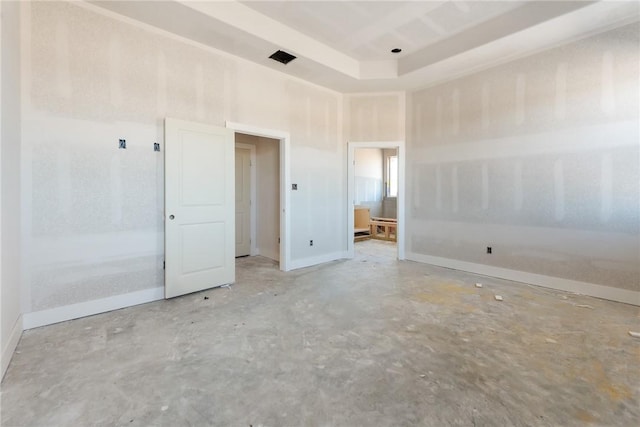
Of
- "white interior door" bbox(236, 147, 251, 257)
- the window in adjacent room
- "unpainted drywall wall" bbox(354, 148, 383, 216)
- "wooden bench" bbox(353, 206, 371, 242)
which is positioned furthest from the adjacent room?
the window in adjacent room

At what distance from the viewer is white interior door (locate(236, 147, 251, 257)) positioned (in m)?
5.63

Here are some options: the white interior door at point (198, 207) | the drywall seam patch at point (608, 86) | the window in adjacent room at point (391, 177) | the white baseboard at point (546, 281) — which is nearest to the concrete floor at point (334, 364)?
the white baseboard at point (546, 281)

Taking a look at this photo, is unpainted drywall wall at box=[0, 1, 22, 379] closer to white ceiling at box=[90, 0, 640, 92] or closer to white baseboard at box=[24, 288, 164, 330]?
white baseboard at box=[24, 288, 164, 330]

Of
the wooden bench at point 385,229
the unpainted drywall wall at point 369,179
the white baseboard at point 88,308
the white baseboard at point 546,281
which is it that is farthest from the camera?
the unpainted drywall wall at point 369,179

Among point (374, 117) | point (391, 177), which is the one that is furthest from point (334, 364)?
point (391, 177)

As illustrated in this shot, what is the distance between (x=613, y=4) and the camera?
9.46 ft

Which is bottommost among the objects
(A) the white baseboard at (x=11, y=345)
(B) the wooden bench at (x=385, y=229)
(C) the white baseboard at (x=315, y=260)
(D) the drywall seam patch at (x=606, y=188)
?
(A) the white baseboard at (x=11, y=345)

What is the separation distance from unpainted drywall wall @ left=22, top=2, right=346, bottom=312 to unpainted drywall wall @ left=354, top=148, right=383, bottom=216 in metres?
5.67

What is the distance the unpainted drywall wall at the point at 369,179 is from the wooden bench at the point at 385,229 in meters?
0.81

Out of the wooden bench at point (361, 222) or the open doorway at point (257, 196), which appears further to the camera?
the wooden bench at point (361, 222)

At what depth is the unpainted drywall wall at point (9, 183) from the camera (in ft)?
6.35

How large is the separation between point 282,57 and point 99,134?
7.96ft

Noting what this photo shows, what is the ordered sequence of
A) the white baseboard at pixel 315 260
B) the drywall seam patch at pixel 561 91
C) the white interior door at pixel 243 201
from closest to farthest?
the drywall seam patch at pixel 561 91 → the white baseboard at pixel 315 260 → the white interior door at pixel 243 201

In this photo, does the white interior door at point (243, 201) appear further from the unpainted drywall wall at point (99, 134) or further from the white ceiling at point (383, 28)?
the white ceiling at point (383, 28)
